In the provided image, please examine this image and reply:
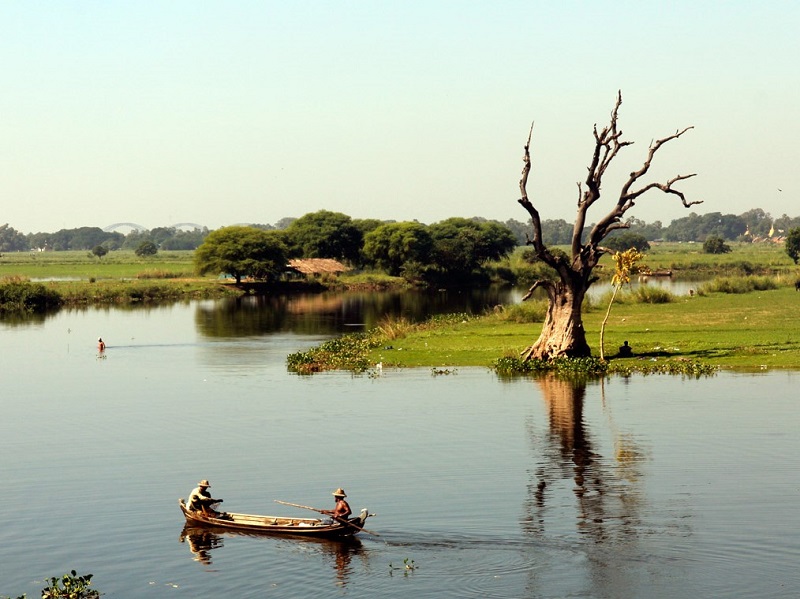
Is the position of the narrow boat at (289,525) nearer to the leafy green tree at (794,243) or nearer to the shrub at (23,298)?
the shrub at (23,298)

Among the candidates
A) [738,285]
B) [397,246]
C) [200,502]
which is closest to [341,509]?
[200,502]

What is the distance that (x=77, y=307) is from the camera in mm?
118188

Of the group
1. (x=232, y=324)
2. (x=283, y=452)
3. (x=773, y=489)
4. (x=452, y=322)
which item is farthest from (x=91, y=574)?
(x=232, y=324)

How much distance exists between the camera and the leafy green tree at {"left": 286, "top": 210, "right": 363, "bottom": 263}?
176m

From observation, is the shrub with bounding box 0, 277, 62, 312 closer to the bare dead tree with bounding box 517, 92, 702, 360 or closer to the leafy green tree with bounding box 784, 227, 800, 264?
the bare dead tree with bounding box 517, 92, 702, 360

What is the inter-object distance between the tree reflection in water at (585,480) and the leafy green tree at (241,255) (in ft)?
336

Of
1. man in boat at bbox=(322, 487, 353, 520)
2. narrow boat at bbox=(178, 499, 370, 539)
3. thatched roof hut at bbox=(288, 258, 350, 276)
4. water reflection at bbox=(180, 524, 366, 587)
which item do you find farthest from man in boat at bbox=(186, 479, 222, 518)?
thatched roof hut at bbox=(288, 258, 350, 276)

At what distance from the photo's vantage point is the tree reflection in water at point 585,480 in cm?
2869

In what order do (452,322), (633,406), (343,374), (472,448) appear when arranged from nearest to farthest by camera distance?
(472,448)
(633,406)
(343,374)
(452,322)

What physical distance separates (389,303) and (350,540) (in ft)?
303

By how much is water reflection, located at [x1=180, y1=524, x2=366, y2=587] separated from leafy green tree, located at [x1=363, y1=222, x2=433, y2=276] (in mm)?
132675

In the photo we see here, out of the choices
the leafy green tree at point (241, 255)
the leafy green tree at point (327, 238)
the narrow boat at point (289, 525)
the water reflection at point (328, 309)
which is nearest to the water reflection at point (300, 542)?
the narrow boat at point (289, 525)

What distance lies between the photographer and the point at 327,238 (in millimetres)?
175750

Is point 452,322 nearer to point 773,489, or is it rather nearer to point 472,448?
point 472,448
